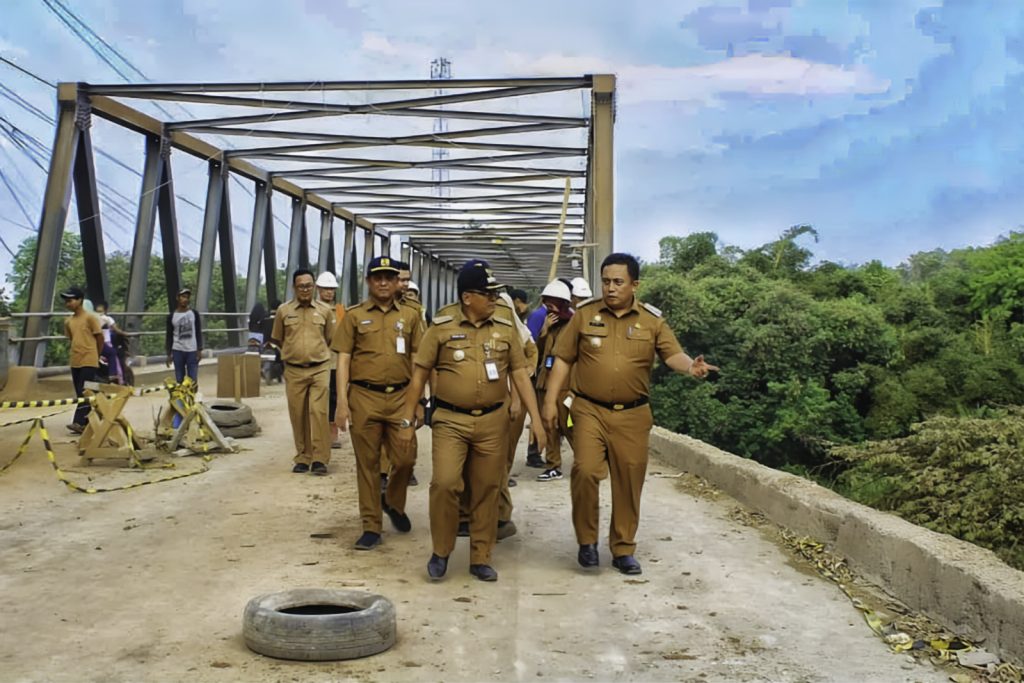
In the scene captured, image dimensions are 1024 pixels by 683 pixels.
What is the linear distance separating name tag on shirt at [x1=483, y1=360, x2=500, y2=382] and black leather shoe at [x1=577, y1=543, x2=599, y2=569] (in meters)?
1.08

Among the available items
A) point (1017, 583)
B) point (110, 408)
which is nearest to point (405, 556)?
point (1017, 583)

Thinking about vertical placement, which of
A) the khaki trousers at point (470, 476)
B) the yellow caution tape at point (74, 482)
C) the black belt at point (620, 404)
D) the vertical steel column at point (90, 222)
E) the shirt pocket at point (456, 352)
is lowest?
the yellow caution tape at point (74, 482)

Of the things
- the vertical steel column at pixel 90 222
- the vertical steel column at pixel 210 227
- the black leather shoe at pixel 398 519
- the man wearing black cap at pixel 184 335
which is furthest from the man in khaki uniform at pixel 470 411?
the vertical steel column at pixel 210 227

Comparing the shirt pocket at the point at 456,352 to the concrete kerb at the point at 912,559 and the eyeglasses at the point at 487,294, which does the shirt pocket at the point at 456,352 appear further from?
the concrete kerb at the point at 912,559

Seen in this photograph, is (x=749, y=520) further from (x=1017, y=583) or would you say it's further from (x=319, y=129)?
(x=319, y=129)

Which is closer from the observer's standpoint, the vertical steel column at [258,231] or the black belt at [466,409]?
the black belt at [466,409]

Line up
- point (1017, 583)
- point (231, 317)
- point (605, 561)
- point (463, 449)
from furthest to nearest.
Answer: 1. point (231, 317)
2. point (605, 561)
3. point (463, 449)
4. point (1017, 583)

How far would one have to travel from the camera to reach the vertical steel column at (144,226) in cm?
1614

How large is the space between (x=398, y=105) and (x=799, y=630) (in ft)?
39.4

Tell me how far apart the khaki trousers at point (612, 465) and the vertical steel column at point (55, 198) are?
11.6 metres

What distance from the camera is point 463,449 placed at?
16.9 ft

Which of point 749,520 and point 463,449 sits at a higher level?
point 463,449

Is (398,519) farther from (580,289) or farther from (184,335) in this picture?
(184,335)

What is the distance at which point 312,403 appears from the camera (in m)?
8.12
